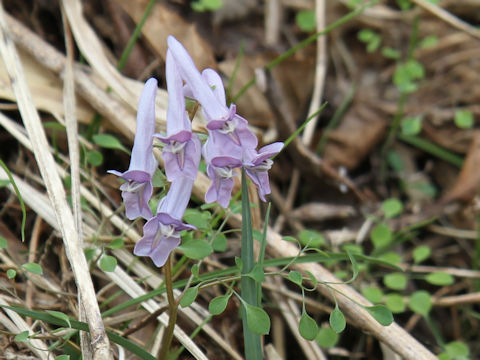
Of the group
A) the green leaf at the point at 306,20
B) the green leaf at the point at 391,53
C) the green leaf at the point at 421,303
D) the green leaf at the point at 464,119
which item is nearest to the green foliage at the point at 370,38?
the green leaf at the point at 391,53

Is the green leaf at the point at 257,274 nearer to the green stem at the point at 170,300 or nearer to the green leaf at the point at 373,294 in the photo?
the green stem at the point at 170,300

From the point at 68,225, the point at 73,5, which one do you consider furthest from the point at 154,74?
the point at 68,225

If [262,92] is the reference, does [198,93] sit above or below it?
above

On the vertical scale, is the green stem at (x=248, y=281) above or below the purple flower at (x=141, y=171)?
below

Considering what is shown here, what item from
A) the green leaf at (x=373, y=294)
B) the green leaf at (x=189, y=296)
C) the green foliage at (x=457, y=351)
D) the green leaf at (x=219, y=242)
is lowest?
the green foliage at (x=457, y=351)

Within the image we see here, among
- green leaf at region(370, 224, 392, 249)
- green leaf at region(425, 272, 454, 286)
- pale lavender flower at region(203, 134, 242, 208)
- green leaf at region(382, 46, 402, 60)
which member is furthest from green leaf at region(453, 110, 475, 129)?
→ pale lavender flower at region(203, 134, 242, 208)

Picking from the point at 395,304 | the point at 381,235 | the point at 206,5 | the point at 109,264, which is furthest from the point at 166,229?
the point at 206,5

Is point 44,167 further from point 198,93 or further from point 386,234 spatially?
point 386,234

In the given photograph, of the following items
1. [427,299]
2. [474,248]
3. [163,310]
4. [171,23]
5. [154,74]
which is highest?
[171,23]
